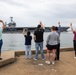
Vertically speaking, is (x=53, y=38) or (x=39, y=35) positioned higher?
(x=39, y=35)

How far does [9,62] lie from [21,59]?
116 centimetres

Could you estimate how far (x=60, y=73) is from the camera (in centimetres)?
879

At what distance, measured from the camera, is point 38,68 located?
9578mm

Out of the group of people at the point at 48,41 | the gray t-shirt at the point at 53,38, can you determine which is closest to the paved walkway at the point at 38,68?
the group of people at the point at 48,41

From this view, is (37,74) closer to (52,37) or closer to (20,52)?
(52,37)

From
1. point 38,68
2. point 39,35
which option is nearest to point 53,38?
point 39,35

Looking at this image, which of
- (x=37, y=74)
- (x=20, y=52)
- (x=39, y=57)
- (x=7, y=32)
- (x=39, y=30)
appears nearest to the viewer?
(x=37, y=74)

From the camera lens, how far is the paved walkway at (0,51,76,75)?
892 cm

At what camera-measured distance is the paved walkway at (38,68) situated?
8922mm

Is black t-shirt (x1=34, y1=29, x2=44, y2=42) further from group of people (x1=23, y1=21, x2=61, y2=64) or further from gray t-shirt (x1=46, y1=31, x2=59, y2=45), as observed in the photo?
gray t-shirt (x1=46, y1=31, x2=59, y2=45)

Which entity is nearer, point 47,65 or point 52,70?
point 52,70

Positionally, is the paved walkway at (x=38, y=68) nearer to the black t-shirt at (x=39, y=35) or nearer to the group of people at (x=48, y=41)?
the group of people at (x=48, y=41)

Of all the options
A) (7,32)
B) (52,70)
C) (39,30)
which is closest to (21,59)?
(39,30)

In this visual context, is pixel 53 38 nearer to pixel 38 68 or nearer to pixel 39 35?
pixel 39 35
